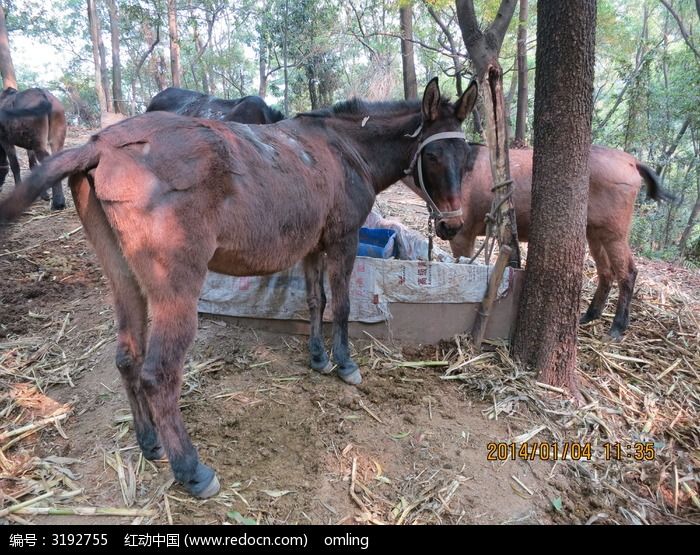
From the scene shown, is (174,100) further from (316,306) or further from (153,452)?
(153,452)

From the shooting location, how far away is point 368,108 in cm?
389

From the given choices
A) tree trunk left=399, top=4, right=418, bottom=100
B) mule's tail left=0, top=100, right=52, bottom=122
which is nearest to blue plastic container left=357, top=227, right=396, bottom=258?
tree trunk left=399, top=4, right=418, bottom=100

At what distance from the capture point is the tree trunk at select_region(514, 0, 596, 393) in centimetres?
319

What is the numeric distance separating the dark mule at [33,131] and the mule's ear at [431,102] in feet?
21.0

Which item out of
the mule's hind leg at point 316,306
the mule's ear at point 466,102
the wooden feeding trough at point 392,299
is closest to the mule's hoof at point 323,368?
the mule's hind leg at point 316,306

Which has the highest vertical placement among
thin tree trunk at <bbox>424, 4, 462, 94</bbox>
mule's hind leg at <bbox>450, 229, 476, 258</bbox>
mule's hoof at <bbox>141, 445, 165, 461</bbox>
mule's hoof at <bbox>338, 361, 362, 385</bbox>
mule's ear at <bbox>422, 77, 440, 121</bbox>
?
thin tree trunk at <bbox>424, 4, 462, 94</bbox>

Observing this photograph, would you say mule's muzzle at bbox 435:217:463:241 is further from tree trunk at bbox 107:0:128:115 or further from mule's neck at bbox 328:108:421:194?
tree trunk at bbox 107:0:128:115

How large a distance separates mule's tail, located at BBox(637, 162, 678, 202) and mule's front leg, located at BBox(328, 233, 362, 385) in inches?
134

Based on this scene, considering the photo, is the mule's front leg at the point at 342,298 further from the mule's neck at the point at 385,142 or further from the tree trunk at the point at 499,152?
the tree trunk at the point at 499,152

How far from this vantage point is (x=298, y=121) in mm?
3639

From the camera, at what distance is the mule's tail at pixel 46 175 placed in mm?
2150

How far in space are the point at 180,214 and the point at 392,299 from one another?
7.41ft
